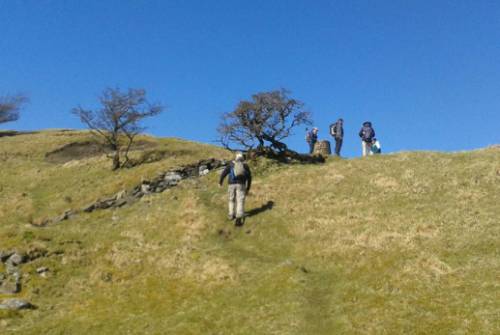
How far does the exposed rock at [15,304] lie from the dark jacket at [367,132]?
32.0 metres

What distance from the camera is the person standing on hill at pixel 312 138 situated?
49.8 m

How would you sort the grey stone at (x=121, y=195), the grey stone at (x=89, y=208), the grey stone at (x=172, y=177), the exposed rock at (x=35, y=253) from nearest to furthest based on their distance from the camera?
the exposed rock at (x=35, y=253), the grey stone at (x=89, y=208), the grey stone at (x=121, y=195), the grey stone at (x=172, y=177)

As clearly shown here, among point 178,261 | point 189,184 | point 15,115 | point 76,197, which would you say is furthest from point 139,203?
point 15,115

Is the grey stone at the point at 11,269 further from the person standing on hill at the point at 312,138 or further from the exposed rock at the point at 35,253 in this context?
the person standing on hill at the point at 312,138

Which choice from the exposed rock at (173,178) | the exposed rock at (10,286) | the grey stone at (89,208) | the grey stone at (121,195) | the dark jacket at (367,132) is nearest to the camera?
the exposed rock at (10,286)

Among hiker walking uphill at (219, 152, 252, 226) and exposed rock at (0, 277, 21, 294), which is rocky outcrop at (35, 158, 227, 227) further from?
exposed rock at (0, 277, 21, 294)

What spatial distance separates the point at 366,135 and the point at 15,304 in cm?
3259

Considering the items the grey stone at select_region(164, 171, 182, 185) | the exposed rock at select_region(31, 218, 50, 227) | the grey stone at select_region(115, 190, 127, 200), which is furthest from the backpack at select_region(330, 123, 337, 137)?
the exposed rock at select_region(31, 218, 50, 227)

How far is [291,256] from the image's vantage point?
26.5 m

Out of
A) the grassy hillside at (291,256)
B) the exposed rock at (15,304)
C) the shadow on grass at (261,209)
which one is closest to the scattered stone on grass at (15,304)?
the exposed rock at (15,304)

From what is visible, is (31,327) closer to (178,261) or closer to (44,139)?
(178,261)

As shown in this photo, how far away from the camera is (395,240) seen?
987 inches

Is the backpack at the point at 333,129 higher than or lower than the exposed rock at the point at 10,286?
higher

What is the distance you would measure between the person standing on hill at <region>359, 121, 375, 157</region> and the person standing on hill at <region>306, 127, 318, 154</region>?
5086 millimetres
